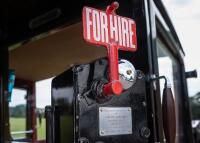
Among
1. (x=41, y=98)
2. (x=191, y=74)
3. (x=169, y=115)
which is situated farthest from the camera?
(x=41, y=98)

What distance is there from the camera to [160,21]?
170 cm

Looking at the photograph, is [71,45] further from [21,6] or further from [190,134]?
[190,134]

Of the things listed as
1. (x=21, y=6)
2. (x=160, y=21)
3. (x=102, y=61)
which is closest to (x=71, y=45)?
(x=21, y=6)

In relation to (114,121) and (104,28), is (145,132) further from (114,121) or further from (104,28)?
(104,28)

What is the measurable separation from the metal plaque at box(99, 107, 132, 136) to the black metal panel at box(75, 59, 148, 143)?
0.04ft

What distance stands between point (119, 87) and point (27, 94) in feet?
7.48

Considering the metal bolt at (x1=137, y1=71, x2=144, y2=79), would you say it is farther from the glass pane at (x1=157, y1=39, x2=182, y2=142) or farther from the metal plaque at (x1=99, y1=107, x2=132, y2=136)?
the glass pane at (x1=157, y1=39, x2=182, y2=142)

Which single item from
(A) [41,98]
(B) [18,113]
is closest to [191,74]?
(A) [41,98]

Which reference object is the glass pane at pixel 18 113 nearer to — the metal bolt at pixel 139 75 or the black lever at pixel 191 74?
the black lever at pixel 191 74

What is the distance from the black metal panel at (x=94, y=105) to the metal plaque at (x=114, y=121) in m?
0.01

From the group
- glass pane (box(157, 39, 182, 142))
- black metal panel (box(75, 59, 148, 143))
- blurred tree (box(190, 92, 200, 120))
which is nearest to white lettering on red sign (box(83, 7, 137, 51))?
black metal panel (box(75, 59, 148, 143))

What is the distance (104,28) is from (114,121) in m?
0.33

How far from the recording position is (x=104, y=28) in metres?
1.07

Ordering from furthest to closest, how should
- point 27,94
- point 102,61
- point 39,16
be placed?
point 27,94, point 39,16, point 102,61
